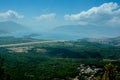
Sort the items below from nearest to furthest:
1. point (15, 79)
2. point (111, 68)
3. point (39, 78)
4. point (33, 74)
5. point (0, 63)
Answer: point (111, 68) → point (0, 63) → point (15, 79) → point (39, 78) → point (33, 74)

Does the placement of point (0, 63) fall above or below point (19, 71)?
above

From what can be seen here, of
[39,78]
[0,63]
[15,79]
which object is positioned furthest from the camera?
[39,78]

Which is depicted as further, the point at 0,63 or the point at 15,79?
the point at 15,79

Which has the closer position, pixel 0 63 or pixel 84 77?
pixel 0 63

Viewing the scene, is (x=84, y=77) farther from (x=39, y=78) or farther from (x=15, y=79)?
(x=15, y=79)

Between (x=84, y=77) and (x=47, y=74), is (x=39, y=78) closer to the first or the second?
(x=47, y=74)

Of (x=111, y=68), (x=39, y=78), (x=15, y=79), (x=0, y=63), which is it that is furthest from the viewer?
(x=39, y=78)

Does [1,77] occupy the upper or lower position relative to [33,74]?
upper

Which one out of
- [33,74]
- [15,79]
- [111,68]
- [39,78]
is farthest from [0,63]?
[33,74]

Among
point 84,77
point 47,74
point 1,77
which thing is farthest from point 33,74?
point 1,77
